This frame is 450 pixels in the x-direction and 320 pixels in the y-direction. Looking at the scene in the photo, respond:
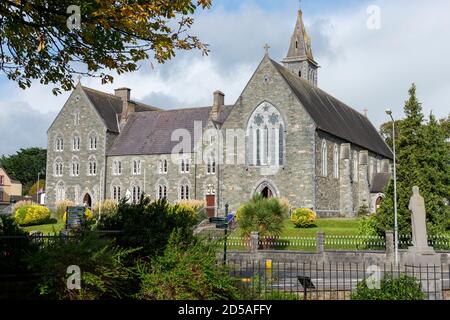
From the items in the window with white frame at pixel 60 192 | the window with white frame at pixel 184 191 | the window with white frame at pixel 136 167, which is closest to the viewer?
the window with white frame at pixel 184 191

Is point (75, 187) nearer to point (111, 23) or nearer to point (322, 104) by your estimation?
point (322, 104)

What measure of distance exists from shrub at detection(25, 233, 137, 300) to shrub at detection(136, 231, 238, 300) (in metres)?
0.45

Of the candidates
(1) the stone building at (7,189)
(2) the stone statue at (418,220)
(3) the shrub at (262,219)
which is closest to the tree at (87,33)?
(2) the stone statue at (418,220)

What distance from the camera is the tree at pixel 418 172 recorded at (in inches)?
1115

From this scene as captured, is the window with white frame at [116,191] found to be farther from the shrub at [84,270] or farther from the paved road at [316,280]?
the shrub at [84,270]

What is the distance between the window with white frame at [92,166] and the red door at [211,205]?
45.2 ft

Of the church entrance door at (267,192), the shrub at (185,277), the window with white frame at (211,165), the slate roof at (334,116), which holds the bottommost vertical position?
the shrub at (185,277)

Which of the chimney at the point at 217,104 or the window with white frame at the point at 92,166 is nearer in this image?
the chimney at the point at 217,104

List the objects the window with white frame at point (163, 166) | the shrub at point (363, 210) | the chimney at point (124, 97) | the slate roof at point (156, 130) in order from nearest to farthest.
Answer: the shrub at point (363, 210)
the window with white frame at point (163, 166)
the slate roof at point (156, 130)
the chimney at point (124, 97)

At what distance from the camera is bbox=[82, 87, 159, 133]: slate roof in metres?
55.5

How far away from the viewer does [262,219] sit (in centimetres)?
2867
